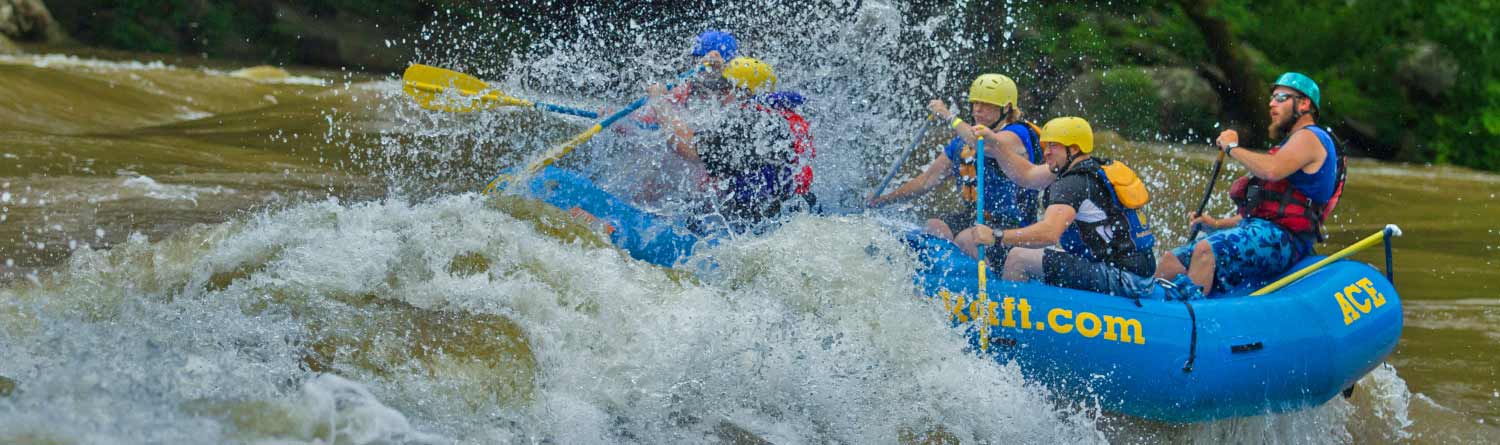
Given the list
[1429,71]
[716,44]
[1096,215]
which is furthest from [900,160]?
[1429,71]

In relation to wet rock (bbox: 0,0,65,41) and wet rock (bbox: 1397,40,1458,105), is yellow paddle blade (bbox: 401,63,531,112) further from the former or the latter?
wet rock (bbox: 1397,40,1458,105)

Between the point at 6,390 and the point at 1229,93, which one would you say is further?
the point at 1229,93

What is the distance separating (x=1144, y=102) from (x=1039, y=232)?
9.16 metres

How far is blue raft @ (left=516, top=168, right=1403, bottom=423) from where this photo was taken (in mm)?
4676

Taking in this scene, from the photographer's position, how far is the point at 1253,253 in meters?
5.26

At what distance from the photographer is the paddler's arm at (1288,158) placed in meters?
5.14

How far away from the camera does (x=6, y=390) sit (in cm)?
365

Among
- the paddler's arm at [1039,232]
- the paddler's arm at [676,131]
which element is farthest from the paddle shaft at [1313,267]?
the paddler's arm at [676,131]

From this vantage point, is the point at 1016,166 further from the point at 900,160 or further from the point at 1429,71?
the point at 1429,71

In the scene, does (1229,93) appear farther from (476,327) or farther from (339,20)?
(476,327)

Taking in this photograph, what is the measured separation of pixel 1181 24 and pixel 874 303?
11.2 meters

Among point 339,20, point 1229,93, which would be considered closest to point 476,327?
point 1229,93

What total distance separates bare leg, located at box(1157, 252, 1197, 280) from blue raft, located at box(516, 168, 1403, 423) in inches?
17.7

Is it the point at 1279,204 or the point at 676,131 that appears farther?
the point at 676,131
